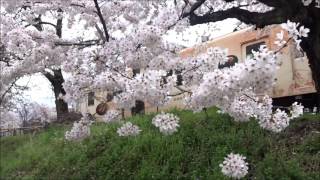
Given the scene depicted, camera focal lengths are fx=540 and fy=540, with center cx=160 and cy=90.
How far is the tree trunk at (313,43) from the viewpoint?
876 cm

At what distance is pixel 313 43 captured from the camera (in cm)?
894

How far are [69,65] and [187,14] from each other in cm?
196

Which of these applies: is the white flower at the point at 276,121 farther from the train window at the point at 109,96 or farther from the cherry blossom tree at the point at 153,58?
the train window at the point at 109,96

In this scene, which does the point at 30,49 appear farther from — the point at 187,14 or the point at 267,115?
the point at 267,115

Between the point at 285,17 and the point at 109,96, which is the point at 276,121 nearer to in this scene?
the point at 109,96

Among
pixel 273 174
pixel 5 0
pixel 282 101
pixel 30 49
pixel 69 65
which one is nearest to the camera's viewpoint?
pixel 69 65

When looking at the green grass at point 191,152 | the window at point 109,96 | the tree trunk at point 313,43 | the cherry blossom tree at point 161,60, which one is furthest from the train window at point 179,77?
the green grass at point 191,152

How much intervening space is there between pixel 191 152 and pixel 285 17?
12.3 ft

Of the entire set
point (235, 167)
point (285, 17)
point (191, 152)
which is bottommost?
point (191, 152)

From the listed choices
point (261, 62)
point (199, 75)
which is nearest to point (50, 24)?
point (199, 75)

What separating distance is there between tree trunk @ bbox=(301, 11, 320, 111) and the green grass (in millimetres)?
1279

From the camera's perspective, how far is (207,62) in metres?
6.45

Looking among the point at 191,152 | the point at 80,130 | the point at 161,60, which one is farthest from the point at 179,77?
the point at 191,152

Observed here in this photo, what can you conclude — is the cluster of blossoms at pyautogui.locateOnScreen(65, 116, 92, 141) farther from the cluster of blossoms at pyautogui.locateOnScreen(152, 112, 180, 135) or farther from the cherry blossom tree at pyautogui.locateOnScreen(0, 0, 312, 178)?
the cluster of blossoms at pyautogui.locateOnScreen(152, 112, 180, 135)
